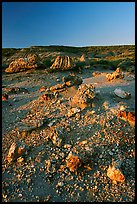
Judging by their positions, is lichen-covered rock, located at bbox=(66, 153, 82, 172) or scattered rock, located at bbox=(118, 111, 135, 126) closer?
lichen-covered rock, located at bbox=(66, 153, 82, 172)

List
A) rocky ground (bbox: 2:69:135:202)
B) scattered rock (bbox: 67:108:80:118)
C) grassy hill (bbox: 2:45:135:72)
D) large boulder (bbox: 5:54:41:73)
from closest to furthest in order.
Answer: rocky ground (bbox: 2:69:135:202), scattered rock (bbox: 67:108:80:118), large boulder (bbox: 5:54:41:73), grassy hill (bbox: 2:45:135:72)

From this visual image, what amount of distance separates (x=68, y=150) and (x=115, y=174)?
0.95 meters

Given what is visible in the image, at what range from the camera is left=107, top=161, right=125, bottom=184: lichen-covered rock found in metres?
3.95

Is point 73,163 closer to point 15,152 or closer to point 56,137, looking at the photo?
point 56,137

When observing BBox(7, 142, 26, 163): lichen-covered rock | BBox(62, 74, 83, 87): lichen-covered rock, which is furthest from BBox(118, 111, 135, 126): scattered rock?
BBox(62, 74, 83, 87): lichen-covered rock

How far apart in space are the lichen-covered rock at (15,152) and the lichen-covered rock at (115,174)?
156 cm

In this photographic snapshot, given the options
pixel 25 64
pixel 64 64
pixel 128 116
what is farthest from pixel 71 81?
pixel 25 64

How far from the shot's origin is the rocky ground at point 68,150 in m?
3.87

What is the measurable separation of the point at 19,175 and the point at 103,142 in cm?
154

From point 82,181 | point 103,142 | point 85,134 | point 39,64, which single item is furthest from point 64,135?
point 39,64

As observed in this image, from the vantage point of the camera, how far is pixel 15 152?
455 centimetres

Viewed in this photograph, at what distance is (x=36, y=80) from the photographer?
1063 cm

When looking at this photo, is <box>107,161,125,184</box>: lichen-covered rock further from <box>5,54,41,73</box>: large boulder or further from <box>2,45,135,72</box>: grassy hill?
<box>5,54,41,73</box>: large boulder

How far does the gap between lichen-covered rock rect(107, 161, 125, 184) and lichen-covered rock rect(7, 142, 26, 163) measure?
156 centimetres
